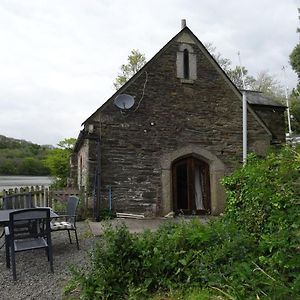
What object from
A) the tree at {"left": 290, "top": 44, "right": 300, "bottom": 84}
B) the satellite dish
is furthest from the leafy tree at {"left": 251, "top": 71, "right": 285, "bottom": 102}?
the satellite dish

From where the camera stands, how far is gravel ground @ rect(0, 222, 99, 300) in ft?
15.0

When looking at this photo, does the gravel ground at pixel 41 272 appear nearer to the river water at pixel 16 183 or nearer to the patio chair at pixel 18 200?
the patio chair at pixel 18 200

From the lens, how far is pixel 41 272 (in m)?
5.46

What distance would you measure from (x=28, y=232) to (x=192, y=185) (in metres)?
7.75

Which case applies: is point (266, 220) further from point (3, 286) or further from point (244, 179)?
point (3, 286)

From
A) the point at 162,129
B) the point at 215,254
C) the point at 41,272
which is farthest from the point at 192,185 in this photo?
the point at 215,254

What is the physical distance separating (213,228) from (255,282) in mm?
1314

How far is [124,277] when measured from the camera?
13.5 feet

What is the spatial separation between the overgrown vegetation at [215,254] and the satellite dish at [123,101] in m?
7.24

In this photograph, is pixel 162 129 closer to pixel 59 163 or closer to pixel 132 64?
pixel 59 163

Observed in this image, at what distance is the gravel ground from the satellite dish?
203 inches

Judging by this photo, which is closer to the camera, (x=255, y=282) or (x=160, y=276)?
(x=255, y=282)

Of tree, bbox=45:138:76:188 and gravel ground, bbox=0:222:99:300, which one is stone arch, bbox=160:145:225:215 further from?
tree, bbox=45:138:76:188

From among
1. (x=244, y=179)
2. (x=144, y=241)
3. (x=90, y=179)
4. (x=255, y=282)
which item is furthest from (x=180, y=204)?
(x=255, y=282)
